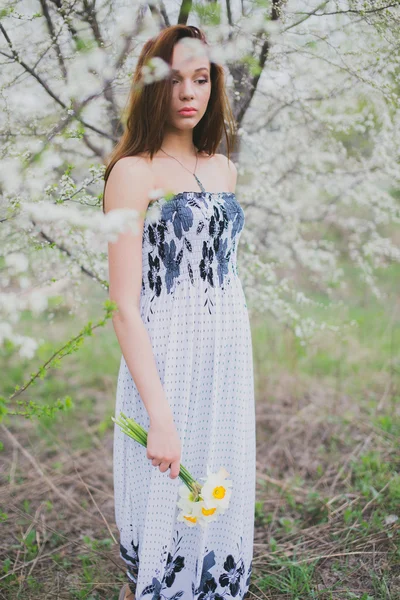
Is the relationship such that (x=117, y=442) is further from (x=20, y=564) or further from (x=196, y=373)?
(x=20, y=564)

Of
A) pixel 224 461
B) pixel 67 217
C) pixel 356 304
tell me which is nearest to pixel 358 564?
pixel 224 461

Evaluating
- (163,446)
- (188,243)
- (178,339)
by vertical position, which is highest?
(188,243)

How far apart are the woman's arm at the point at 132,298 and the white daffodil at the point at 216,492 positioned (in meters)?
0.22

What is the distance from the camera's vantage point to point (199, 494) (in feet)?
4.72

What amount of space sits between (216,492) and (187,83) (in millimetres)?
1143

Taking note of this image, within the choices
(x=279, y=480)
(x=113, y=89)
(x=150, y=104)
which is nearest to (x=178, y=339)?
(x=150, y=104)

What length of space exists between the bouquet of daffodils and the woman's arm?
9 centimetres

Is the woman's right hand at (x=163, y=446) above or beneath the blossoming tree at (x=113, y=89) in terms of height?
beneath

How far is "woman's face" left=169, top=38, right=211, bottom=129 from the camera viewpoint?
1.48 meters

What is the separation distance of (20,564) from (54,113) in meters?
1.74

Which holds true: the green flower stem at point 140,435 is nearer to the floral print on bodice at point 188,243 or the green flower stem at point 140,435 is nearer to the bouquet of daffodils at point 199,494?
the bouquet of daffodils at point 199,494

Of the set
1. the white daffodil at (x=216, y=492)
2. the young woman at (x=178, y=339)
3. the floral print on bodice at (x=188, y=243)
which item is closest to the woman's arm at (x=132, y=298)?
the young woman at (x=178, y=339)

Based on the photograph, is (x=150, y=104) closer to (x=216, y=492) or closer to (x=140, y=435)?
(x=140, y=435)

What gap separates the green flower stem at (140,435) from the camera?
4.66ft
